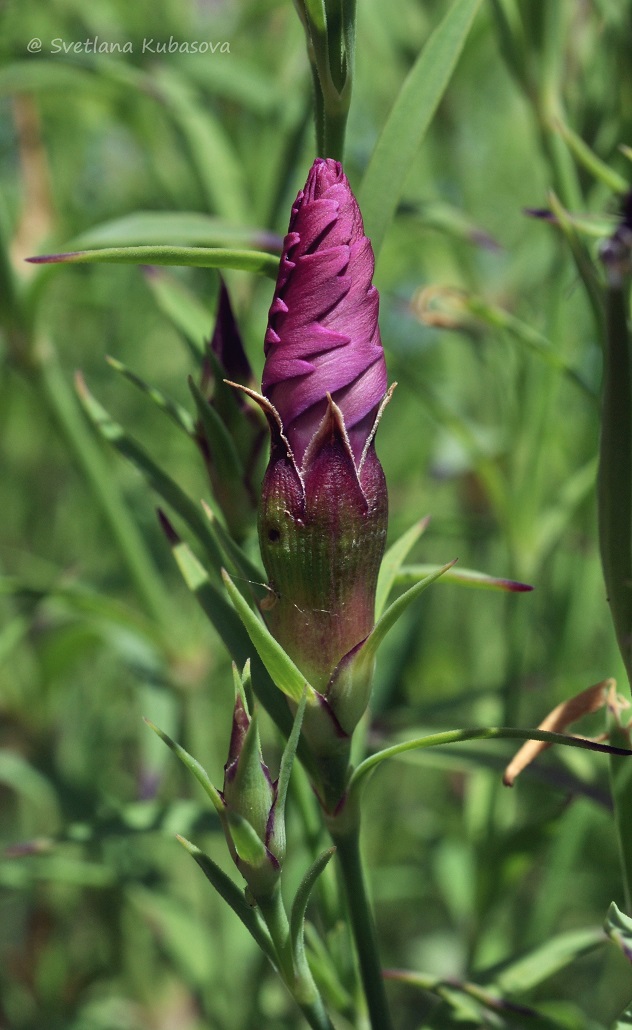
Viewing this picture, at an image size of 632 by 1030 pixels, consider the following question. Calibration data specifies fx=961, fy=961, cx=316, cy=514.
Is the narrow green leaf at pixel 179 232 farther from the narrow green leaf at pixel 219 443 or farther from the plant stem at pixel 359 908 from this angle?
the plant stem at pixel 359 908

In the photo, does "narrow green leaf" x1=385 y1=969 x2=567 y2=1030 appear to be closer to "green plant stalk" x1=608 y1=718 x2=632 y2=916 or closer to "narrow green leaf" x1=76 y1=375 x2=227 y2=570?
"green plant stalk" x1=608 y1=718 x2=632 y2=916

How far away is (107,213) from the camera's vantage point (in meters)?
1.39

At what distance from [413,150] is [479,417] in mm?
958

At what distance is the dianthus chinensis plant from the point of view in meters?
0.41

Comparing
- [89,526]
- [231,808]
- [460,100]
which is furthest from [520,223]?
[231,808]

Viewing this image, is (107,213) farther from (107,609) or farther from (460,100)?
(107,609)

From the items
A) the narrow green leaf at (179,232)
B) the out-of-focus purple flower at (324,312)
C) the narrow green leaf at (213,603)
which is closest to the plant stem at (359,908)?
the narrow green leaf at (213,603)

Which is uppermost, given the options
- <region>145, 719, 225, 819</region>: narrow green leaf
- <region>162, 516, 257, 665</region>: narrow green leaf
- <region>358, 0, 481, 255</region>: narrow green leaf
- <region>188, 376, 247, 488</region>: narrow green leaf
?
<region>358, 0, 481, 255</region>: narrow green leaf

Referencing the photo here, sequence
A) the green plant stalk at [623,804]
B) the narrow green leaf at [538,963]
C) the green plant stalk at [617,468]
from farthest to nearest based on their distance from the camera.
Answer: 1. the narrow green leaf at [538,963]
2. the green plant stalk at [623,804]
3. the green plant stalk at [617,468]

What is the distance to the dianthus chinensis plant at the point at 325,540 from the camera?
1.36 feet

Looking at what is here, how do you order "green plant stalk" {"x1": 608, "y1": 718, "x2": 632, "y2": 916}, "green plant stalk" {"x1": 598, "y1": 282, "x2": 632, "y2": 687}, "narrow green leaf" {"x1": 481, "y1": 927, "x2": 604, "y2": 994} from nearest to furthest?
"green plant stalk" {"x1": 598, "y1": 282, "x2": 632, "y2": 687}, "green plant stalk" {"x1": 608, "y1": 718, "x2": 632, "y2": 916}, "narrow green leaf" {"x1": 481, "y1": 927, "x2": 604, "y2": 994}

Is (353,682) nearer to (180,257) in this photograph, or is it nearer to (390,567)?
(390,567)

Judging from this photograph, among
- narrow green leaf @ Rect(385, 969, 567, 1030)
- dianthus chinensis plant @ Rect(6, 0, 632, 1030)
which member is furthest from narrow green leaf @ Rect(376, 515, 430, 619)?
narrow green leaf @ Rect(385, 969, 567, 1030)

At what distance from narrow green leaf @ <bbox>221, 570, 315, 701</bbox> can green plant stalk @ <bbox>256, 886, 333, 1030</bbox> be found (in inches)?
3.6
